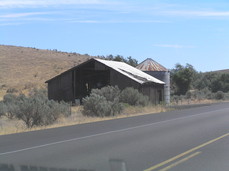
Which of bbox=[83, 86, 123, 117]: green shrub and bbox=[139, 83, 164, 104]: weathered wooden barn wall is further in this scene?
bbox=[139, 83, 164, 104]: weathered wooden barn wall

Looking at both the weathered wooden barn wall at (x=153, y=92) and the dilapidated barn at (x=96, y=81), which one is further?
the weathered wooden barn wall at (x=153, y=92)

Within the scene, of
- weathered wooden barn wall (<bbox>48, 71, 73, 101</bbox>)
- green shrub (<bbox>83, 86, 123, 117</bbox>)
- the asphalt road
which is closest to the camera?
the asphalt road

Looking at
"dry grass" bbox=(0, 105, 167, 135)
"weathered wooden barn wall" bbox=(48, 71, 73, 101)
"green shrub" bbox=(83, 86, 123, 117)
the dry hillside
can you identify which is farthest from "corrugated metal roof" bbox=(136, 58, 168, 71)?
"green shrub" bbox=(83, 86, 123, 117)

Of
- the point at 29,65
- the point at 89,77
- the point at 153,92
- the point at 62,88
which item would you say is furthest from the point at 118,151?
the point at 29,65

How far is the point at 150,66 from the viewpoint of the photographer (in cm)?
5706

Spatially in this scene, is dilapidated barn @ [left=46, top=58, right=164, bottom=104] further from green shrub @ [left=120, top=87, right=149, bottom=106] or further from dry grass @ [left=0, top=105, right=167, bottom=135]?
dry grass @ [left=0, top=105, right=167, bottom=135]

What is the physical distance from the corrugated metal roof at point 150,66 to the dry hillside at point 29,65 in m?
21.2

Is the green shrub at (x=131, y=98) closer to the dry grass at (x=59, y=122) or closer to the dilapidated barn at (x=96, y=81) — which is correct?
the dry grass at (x=59, y=122)

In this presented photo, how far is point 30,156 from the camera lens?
9.80m

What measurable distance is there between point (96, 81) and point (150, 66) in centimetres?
1154

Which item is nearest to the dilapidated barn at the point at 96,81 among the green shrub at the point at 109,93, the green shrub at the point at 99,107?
the green shrub at the point at 109,93

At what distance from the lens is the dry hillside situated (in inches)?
2667

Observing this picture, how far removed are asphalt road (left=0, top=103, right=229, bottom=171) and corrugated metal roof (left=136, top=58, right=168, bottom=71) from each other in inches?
1642

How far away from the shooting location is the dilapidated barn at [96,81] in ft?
141
